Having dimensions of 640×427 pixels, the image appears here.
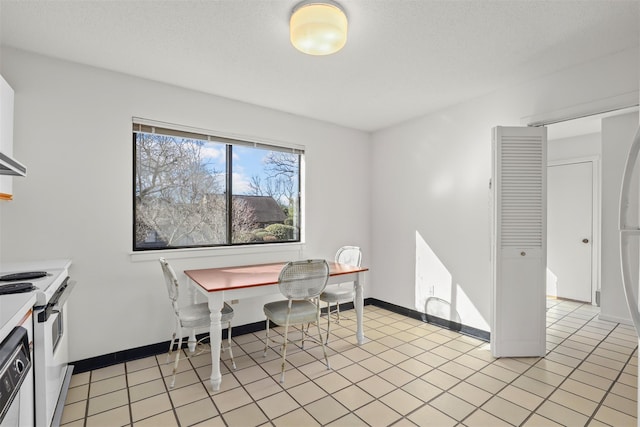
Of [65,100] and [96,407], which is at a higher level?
[65,100]

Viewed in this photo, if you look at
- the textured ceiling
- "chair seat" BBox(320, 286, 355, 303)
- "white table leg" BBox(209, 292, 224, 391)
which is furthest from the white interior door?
"white table leg" BBox(209, 292, 224, 391)

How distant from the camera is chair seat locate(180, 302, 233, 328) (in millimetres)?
2375

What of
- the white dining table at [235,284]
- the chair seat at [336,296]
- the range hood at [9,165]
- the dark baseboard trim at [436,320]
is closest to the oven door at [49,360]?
the range hood at [9,165]

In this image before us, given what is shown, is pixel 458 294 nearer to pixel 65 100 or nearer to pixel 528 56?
pixel 528 56

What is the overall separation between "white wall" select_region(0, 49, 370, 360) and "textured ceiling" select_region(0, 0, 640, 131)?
0.17 meters

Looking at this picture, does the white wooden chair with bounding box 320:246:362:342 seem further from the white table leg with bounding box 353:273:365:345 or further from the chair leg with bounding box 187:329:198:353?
the chair leg with bounding box 187:329:198:353

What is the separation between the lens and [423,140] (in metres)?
3.79

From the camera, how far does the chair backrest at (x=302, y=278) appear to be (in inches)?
96.2

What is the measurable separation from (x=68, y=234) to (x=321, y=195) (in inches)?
99.6

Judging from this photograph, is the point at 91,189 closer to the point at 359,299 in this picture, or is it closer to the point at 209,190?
the point at 209,190

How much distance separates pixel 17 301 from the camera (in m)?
1.33

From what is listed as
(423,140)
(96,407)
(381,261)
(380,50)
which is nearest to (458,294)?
(381,261)

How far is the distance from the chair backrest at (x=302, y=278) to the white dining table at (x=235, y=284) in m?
0.14

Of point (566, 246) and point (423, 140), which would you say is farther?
point (566, 246)
